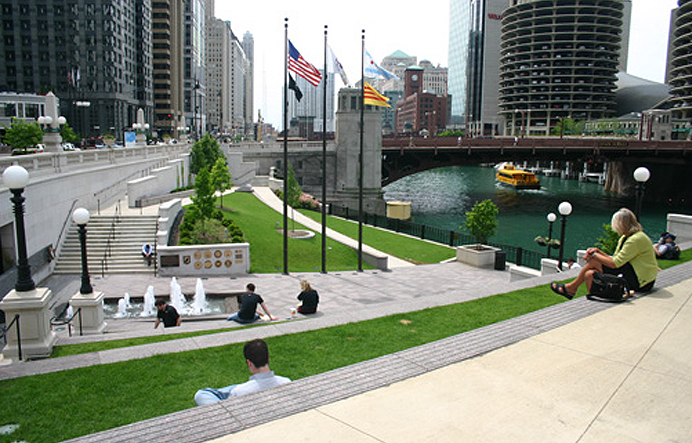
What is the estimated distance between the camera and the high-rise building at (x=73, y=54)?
3691 inches

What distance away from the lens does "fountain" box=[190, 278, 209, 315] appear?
697 inches

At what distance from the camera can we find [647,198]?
8250 cm

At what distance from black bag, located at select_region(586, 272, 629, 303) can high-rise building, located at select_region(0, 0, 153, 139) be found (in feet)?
310

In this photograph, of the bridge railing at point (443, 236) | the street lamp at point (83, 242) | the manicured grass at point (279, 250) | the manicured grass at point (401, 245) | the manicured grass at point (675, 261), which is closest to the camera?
the street lamp at point (83, 242)

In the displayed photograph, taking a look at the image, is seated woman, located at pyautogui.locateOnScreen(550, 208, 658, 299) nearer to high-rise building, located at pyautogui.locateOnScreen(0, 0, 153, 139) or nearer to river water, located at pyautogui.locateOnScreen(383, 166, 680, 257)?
river water, located at pyautogui.locateOnScreen(383, 166, 680, 257)

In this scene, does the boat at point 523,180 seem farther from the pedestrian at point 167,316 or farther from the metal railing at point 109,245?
the pedestrian at point 167,316

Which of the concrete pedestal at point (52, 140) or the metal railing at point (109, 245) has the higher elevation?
the concrete pedestal at point (52, 140)

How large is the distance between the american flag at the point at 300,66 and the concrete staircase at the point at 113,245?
9738 millimetres

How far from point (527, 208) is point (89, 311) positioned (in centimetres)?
6520

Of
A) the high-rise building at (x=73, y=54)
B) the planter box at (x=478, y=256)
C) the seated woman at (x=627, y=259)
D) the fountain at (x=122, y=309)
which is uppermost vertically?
the high-rise building at (x=73, y=54)

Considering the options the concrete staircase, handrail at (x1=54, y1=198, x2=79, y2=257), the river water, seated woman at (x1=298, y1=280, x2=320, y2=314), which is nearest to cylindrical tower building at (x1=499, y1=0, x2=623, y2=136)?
the river water

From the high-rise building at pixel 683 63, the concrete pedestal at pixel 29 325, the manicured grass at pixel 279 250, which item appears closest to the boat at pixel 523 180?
the high-rise building at pixel 683 63

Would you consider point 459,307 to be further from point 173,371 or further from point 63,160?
point 63,160

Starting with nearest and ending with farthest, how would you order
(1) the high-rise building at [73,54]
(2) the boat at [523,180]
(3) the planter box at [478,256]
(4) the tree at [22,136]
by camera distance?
1. (3) the planter box at [478,256]
2. (4) the tree at [22,136]
3. (1) the high-rise building at [73,54]
4. (2) the boat at [523,180]
